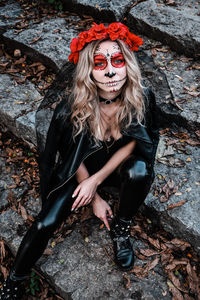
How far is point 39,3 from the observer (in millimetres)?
5254

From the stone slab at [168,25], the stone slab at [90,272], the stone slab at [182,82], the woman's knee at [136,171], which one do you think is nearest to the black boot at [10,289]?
the stone slab at [90,272]

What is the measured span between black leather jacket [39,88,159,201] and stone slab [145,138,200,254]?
49cm

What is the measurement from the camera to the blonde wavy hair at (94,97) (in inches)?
95.9

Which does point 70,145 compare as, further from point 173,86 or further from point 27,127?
point 173,86

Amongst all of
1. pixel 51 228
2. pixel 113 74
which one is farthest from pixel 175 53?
pixel 51 228

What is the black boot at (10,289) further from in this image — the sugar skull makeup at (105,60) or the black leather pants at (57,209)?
the sugar skull makeup at (105,60)

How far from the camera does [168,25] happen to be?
4305mm

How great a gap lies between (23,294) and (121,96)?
7.20ft

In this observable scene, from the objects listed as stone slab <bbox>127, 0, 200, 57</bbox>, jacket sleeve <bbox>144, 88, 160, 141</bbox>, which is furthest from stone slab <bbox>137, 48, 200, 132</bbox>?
jacket sleeve <bbox>144, 88, 160, 141</bbox>

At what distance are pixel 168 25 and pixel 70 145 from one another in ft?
9.20

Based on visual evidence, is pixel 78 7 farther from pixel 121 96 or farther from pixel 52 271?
pixel 52 271

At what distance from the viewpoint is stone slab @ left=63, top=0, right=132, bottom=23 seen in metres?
4.50

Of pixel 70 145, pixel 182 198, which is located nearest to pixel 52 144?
pixel 70 145

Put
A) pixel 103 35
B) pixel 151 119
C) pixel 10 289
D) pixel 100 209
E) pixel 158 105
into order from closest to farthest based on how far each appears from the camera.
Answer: pixel 103 35 < pixel 10 289 < pixel 151 119 < pixel 100 209 < pixel 158 105
